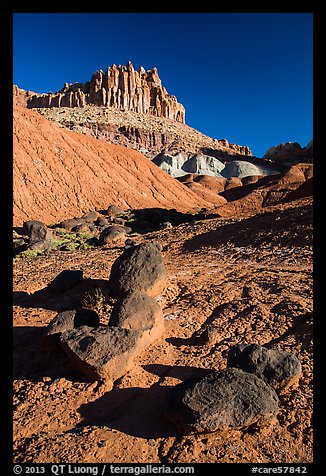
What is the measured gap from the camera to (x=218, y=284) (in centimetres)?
618

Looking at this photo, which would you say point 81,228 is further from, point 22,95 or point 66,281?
point 22,95

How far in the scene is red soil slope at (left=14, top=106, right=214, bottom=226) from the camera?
20.6m

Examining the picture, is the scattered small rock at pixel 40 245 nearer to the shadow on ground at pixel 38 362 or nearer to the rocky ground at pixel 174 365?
the rocky ground at pixel 174 365

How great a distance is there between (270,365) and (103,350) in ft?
6.29

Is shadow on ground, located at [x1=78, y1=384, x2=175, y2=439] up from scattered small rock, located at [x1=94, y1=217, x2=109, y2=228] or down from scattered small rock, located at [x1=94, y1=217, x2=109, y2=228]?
down

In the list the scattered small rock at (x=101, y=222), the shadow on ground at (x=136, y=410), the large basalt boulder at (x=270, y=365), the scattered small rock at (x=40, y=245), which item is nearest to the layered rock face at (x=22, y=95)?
the scattered small rock at (x=101, y=222)

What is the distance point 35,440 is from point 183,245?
27.3ft

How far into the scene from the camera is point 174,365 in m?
3.83

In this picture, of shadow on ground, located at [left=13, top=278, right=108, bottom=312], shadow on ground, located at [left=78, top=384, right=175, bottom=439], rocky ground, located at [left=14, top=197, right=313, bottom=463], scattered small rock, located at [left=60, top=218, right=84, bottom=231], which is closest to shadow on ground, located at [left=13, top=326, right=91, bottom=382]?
rocky ground, located at [left=14, top=197, right=313, bottom=463]

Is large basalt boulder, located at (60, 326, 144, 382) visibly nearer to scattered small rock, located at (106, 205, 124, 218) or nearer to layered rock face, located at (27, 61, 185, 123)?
scattered small rock, located at (106, 205, 124, 218)

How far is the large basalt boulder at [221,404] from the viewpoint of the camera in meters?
2.61

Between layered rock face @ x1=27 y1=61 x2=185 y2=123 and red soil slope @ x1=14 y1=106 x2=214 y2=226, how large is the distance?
64.3 m

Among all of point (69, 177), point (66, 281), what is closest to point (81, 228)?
point (69, 177)

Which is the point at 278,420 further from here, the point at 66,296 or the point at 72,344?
the point at 66,296
